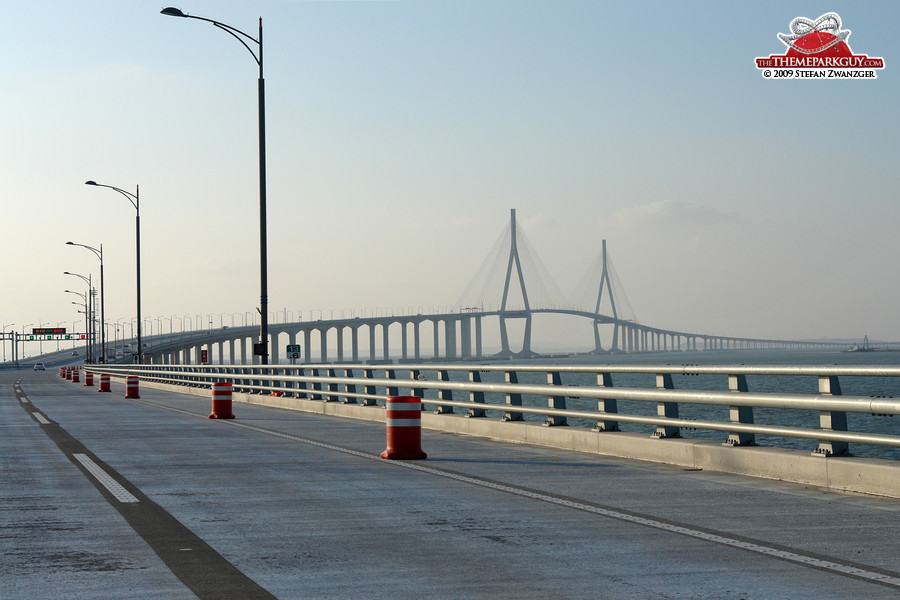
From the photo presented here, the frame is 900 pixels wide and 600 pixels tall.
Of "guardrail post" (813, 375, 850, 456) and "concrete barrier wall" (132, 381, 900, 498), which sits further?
"guardrail post" (813, 375, 850, 456)

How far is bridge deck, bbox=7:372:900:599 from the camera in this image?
6629mm

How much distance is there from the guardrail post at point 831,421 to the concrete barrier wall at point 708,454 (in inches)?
5.4

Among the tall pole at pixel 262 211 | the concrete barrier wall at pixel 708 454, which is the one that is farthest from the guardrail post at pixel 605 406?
the tall pole at pixel 262 211

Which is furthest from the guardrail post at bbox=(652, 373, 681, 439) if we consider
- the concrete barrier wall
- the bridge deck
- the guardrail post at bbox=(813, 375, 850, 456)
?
the guardrail post at bbox=(813, 375, 850, 456)

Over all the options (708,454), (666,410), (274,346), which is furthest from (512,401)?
(274,346)

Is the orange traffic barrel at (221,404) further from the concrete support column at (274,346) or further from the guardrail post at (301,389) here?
the concrete support column at (274,346)

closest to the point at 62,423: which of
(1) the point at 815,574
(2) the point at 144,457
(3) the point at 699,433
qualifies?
(2) the point at 144,457

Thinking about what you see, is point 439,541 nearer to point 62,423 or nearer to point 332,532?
point 332,532

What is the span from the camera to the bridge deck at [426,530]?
6.63 m

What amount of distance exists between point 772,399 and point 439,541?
500 cm

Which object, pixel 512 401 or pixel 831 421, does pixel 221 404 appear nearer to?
pixel 512 401

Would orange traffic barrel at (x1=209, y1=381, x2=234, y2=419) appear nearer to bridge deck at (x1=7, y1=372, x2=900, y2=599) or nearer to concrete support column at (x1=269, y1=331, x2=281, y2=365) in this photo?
bridge deck at (x1=7, y1=372, x2=900, y2=599)

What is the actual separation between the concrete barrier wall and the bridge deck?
315mm

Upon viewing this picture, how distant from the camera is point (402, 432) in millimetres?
14406
